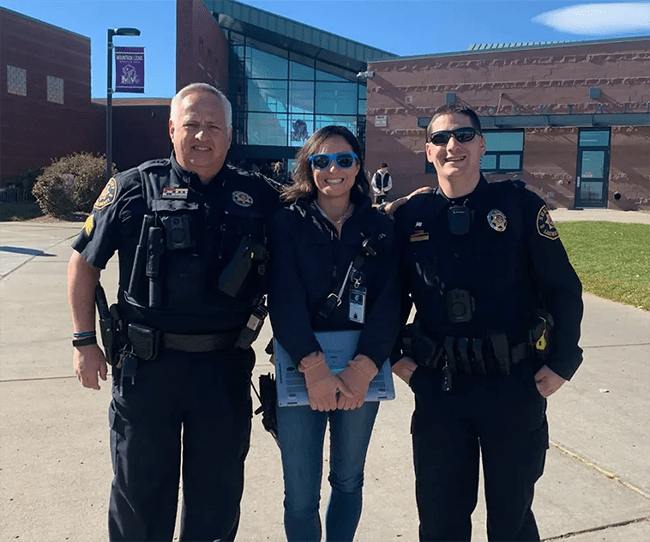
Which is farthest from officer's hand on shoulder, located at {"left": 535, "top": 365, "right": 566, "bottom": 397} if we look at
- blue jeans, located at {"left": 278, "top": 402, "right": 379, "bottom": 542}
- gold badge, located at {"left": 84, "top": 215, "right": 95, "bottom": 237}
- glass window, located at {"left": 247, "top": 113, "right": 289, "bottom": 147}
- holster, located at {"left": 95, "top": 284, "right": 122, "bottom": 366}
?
glass window, located at {"left": 247, "top": 113, "right": 289, "bottom": 147}

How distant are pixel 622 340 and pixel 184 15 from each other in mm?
24569

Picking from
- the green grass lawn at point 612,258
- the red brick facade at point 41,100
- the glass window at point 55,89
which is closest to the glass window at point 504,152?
the green grass lawn at point 612,258

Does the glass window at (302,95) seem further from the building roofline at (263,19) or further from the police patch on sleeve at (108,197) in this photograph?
the police patch on sleeve at (108,197)

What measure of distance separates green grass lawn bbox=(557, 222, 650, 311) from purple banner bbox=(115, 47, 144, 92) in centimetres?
1303

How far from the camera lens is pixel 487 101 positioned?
26.6m

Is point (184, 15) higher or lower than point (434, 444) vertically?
higher

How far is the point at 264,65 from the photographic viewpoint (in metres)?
33.8

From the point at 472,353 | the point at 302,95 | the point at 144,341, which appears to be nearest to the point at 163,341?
the point at 144,341

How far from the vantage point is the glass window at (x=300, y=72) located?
33.5 metres

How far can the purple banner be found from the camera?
18.4m

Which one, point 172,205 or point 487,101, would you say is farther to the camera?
point 487,101

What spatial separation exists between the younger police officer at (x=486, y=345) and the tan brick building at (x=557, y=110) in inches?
936

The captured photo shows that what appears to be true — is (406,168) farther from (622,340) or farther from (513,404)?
(513,404)

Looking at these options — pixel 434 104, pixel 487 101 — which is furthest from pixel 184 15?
pixel 487 101
